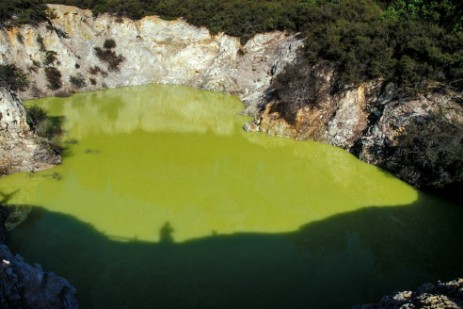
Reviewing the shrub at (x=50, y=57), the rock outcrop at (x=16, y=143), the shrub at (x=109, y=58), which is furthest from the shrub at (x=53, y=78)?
the rock outcrop at (x=16, y=143)

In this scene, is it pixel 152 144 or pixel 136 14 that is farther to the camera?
pixel 136 14

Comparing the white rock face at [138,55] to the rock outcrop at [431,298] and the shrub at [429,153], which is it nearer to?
the shrub at [429,153]

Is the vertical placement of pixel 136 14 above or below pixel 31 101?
above

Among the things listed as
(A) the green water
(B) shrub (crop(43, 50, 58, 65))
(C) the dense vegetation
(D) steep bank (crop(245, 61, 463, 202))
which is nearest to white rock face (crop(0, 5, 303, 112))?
(B) shrub (crop(43, 50, 58, 65))

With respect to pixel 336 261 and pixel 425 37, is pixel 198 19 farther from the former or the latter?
pixel 336 261

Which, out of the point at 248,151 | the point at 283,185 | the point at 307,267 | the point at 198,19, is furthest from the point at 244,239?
the point at 198,19

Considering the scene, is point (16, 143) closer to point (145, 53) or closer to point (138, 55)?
point (138, 55)
